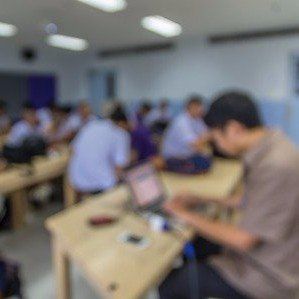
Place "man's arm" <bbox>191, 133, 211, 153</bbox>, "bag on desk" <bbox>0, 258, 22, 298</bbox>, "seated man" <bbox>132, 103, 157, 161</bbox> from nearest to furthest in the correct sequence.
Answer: "bag on desk" <bbox>0, 258, 22, 298</bbox> < "seated man" <bbox>132, 103, 157, 161</bbox> < "man's arm" <bbox>191, 133, 211, 153</bbox>

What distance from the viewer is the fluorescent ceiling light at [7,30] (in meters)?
6.96

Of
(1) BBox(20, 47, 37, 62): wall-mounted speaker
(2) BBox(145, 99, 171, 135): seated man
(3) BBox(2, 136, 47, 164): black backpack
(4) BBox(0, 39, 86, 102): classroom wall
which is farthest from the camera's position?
(1) BBox(20, 47, 37, 62): wall-mounted speaker

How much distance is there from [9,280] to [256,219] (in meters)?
1.10

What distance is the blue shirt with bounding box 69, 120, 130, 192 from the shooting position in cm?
323

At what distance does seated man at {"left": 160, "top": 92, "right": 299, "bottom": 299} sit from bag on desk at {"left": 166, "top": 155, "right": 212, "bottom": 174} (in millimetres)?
1534

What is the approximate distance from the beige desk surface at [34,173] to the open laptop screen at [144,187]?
4.25 ft

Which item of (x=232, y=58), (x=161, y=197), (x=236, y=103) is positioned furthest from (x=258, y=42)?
(x=236, y=103)

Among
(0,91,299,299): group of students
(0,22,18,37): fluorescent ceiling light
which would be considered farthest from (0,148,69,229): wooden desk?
(0,22,18,37): fluorescent ceiling light

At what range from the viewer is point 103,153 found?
3244 mm

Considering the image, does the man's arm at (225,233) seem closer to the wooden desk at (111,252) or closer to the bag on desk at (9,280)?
the wooden desk at (111,252)

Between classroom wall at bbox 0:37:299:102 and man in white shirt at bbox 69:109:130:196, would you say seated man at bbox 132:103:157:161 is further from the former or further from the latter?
classroom wall at bbox 0:37:299:102

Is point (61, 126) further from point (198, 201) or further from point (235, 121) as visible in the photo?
point (235, 121)

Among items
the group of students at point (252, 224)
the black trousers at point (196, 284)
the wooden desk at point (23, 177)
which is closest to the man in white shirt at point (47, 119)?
the wooden desk at point (23, 177)

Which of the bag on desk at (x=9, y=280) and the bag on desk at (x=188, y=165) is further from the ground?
the bag on desk at (x=188, y=165)
